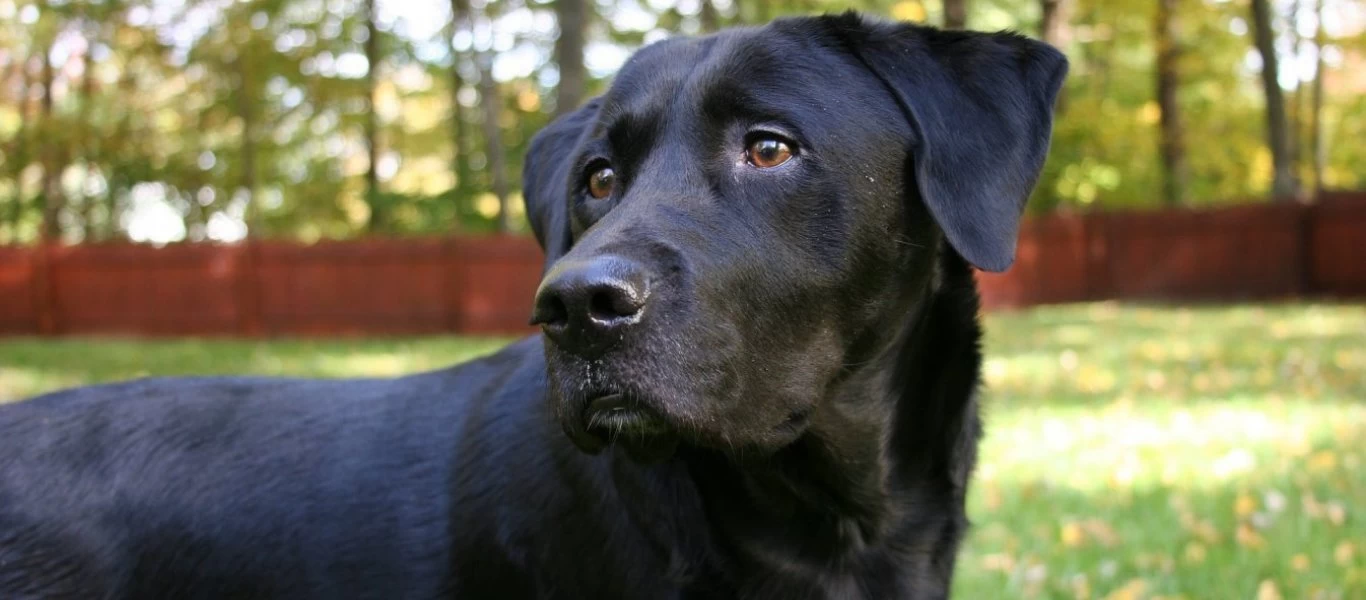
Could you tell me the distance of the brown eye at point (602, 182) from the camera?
8.58 feet

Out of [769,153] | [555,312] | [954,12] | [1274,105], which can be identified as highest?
[954,12]

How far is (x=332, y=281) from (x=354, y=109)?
943 cm

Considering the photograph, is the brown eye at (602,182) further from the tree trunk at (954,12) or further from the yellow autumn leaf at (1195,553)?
the tree trunk at (954,12)

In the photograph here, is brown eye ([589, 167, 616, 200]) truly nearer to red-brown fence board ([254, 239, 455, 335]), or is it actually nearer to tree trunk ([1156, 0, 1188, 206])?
red-brown fence board ([254, 239, 455, 335])

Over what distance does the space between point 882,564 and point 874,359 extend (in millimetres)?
459

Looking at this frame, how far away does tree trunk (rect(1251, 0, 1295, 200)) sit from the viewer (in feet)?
78.3

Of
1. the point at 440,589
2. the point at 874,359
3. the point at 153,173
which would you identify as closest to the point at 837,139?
the point at 874,359

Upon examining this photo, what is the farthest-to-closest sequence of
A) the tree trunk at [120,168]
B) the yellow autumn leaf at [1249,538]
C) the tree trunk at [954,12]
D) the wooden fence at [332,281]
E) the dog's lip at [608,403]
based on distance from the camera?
the tree trunk at [120,168] < the wooden fence at [332,281] < the tree trunk at [954,12] < the yellow autumn leaf at [1249,538] < the dog's lip at [608,403]

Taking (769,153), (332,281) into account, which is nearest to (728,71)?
(769,153)

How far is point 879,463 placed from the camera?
8.46 feet

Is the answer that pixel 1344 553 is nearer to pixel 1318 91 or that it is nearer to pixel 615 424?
pixel 615 424

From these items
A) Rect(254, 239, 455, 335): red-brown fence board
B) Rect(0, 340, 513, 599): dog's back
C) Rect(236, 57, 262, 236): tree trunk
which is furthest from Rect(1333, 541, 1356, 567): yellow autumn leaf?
Rect(236, 57, 262, 236): tree trunk

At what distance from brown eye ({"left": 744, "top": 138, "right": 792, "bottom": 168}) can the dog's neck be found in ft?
1.49

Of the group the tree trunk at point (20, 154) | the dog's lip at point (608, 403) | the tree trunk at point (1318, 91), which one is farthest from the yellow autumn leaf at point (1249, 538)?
the tree trunk at point (1318, 91)
